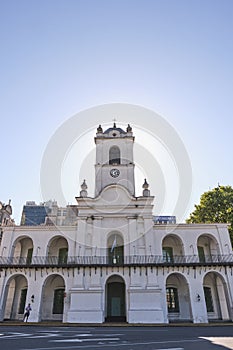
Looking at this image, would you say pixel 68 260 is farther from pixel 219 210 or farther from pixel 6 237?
pixel 219 210

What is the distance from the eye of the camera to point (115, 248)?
1013 inches

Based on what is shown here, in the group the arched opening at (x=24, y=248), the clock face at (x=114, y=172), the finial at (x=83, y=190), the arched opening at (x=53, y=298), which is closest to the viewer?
the arched opening at (x=53, y=298)

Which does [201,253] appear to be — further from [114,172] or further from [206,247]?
[114,172]

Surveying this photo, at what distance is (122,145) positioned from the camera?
31156 mm

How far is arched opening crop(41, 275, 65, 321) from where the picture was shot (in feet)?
79.0

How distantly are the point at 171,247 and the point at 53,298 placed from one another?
40.7 ft

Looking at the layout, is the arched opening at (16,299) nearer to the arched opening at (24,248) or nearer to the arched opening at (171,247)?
the arched opening at (24,248)

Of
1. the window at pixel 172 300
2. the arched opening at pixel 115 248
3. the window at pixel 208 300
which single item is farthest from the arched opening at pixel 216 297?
A: the arched opening at pixel 115 248

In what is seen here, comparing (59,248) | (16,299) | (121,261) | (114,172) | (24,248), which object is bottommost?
(16,299)

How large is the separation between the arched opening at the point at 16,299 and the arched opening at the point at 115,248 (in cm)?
889

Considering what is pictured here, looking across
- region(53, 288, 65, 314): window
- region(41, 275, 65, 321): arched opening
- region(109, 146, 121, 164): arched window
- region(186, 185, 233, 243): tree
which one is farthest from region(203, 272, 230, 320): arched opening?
region(109, 146, 121, 164): arched window

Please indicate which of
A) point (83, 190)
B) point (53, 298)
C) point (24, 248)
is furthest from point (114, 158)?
point (53, 298)

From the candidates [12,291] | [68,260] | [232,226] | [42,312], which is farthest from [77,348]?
[232,226]

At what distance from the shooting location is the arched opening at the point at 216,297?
2377cm
